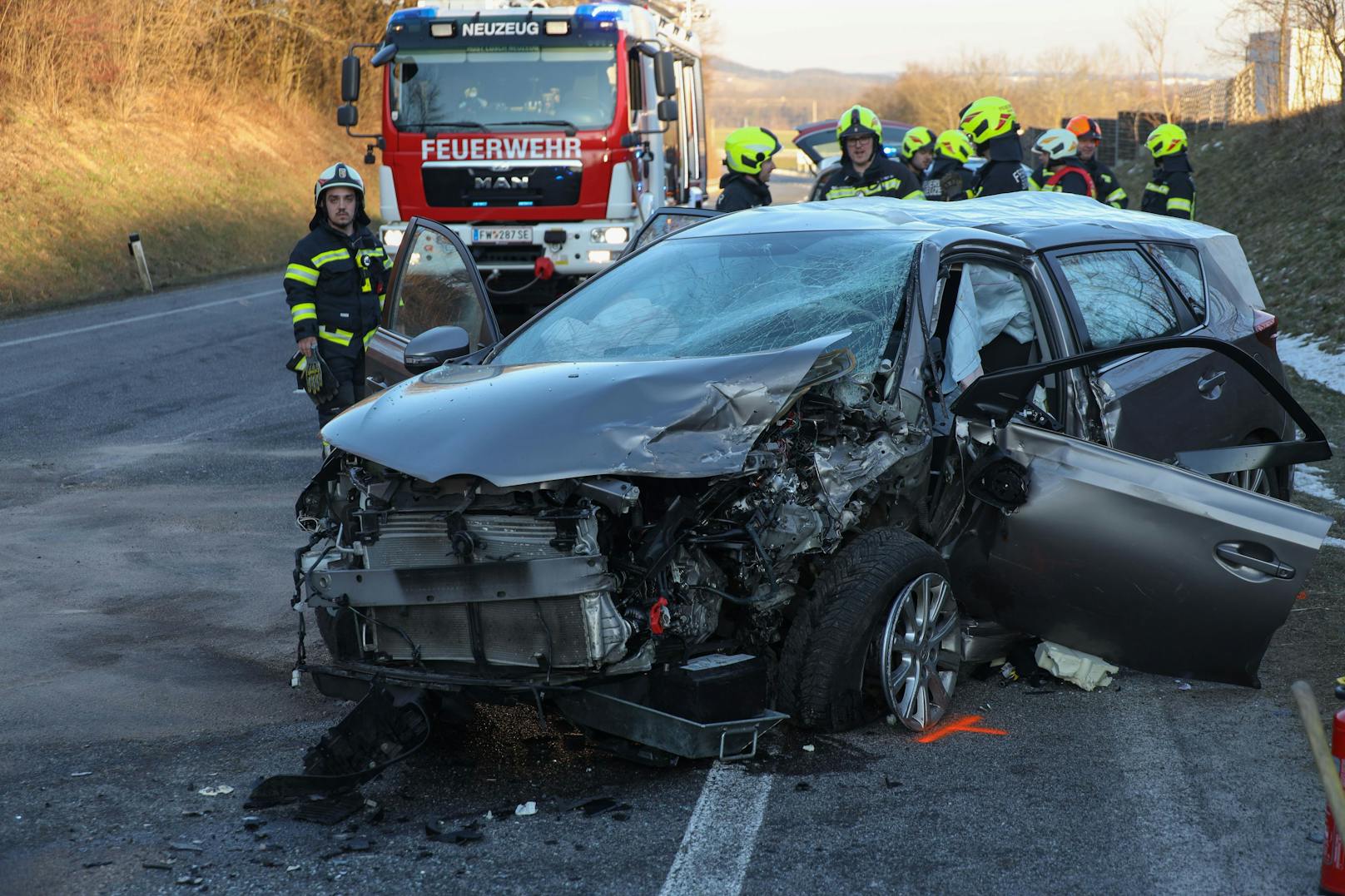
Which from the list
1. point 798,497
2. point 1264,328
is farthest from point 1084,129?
point 798,497

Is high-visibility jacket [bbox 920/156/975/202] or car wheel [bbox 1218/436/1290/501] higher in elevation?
high-visibility jacket [bbox 920/156/975/202]

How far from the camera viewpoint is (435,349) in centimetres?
566

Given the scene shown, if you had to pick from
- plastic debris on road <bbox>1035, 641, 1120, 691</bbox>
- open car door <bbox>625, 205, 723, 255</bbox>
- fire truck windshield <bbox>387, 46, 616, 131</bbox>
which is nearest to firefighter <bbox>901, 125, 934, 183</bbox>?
fire truck windshield <bbox>387, 46, 616, 131</bbox>

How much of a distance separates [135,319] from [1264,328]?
14225 millimetres

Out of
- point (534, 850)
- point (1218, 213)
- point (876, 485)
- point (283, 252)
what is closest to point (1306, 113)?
point (1218, 213)

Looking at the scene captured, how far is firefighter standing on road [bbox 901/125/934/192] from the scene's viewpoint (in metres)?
13.6

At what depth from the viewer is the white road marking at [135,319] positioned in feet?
50.2

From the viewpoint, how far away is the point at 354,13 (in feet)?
132

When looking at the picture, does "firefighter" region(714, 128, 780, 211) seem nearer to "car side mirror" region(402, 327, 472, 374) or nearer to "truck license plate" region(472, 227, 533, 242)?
"truck license plate" region(472, 227, 533, 242)

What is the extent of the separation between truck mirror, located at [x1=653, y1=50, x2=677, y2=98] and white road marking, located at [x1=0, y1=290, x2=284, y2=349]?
6.89 m

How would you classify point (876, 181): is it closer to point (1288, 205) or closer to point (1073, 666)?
point (1073, 666)

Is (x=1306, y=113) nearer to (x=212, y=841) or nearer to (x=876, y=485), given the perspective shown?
(x=876, y=485)

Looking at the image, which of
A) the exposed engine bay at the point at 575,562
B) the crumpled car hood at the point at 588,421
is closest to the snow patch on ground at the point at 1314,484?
the exposed engine bay at the point at 575,562

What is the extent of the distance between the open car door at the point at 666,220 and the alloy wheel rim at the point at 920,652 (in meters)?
2.62
